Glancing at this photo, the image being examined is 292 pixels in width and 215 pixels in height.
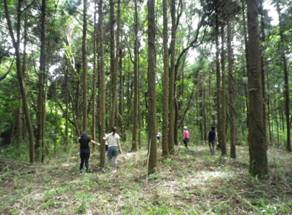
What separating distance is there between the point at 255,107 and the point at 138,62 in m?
15.4

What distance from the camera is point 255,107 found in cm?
827

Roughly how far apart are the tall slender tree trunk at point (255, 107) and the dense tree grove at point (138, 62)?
0.03 meters

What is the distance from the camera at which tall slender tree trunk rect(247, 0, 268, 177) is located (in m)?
8.18

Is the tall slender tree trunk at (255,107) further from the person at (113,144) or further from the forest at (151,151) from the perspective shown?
the person at (113,144)

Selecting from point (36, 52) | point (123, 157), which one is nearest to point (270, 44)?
point (123, 157)

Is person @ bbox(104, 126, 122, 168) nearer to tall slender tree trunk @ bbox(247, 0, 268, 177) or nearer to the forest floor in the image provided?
the forest floor

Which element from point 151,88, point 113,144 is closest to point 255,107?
point 151,88

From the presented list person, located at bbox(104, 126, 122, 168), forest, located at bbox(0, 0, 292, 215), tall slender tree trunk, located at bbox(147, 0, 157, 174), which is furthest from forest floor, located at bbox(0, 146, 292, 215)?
person, located at bbox(104, 126, 122, 168)

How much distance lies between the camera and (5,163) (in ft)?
42.7

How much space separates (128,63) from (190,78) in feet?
26.3

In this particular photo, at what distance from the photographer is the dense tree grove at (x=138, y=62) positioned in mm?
9836

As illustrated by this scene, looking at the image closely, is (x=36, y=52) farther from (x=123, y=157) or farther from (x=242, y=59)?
(x=242, y=59)

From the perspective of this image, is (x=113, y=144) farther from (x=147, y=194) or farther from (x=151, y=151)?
(x=147, y=194)

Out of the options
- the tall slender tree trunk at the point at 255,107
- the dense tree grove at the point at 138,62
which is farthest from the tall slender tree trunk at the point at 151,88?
the tall slender tree trunk at the point at 255,107
